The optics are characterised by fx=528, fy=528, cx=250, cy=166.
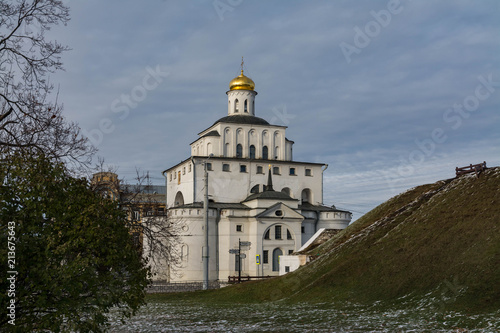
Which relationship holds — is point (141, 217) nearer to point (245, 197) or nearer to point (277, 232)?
point (277, 232)

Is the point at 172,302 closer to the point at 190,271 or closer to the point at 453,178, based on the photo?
the point at 453,178

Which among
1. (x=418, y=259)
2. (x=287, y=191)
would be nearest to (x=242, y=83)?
(x=287, y=191)

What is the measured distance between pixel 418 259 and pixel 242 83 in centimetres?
5045

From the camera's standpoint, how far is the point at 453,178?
3362 cm

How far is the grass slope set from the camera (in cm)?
2073

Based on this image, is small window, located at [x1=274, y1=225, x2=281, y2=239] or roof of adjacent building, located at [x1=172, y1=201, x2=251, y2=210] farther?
small window, located at [x1=274, y1=225, x2=281, y2=239]

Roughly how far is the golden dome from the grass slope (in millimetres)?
39657

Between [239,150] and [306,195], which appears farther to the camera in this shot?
[306,195]

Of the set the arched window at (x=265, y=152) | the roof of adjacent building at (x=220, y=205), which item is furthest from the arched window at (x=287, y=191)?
the roof of adjacent building at (x=220, y=205)

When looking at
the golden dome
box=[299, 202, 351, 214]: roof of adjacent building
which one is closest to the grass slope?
box=[299, 202, 351, 214]: roof of adjacent building

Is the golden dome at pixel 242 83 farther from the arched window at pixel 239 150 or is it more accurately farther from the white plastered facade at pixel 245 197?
the arched window at pixel 239 150

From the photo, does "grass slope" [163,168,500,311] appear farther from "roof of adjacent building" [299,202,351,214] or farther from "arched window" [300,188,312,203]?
"arched window" [300,188,312,203]

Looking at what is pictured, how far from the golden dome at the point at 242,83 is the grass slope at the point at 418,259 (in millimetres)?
39657

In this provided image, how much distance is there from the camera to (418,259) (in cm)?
2438
